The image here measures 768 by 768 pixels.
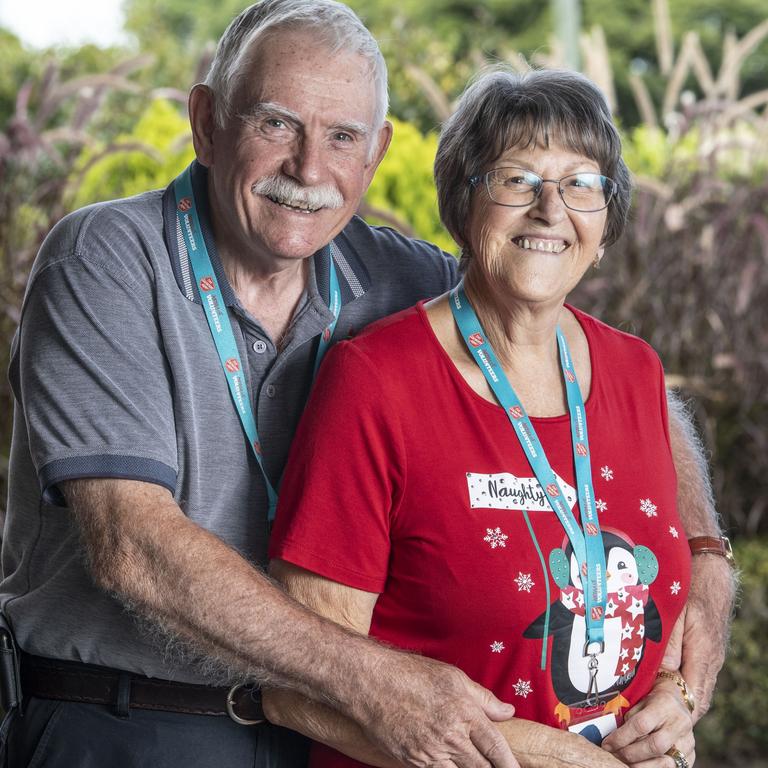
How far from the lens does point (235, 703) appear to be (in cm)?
229

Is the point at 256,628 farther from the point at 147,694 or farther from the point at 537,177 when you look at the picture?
the point at 537,177

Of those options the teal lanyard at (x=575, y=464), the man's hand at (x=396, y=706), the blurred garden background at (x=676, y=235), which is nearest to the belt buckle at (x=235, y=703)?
the man's hand at (x=396, y=706)

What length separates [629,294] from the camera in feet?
17.0

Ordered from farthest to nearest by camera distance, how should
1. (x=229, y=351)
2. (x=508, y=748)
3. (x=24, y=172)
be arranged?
1. (x=24, y=172)
2. (x=229, y=351)
3. (x=508, y=748)

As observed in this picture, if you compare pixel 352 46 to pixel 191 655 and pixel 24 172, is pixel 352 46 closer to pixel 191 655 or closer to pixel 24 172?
pixel 191 655

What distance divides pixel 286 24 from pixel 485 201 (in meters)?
0.55

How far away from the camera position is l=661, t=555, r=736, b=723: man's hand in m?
2.58

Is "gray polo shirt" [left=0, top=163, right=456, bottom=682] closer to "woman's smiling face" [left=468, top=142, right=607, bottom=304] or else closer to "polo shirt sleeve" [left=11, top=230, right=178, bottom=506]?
"polo shirt sleeve" [left=11, top=230, right=178, bottom=506]

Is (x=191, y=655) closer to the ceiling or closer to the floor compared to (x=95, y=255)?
closer to the floor

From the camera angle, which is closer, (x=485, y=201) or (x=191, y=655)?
(x=191, y=655)

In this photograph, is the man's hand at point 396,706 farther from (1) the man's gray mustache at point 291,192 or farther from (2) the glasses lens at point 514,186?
(2) the glasses lens at point 514,186

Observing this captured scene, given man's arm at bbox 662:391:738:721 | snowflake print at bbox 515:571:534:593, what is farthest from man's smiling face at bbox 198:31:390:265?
man's arm at bbox 662:391:738:721

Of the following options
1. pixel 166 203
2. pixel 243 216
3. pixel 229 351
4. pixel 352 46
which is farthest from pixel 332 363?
pixel 352 46

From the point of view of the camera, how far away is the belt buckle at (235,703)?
227 cm
